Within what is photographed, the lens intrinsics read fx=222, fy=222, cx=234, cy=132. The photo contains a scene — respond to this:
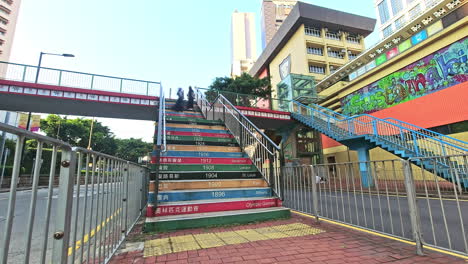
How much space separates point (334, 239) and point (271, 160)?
7.66 ft

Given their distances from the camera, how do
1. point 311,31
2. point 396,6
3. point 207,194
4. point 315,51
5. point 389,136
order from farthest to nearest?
1. point 396,6
2. point 311,31
3. point 315,51
4. point 389,136
5. point 207,194

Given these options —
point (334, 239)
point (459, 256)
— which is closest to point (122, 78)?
point (334, 239)

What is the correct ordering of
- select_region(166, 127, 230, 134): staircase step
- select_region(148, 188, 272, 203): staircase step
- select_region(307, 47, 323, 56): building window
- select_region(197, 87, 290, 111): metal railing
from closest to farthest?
select_region(148, 188, 272, 203): staircase step, select_region(166, 127, 230, 134): staircase step, select_region(197, 87, 290, 111): metal railing, select_region(307, 47, 323, 56): building window

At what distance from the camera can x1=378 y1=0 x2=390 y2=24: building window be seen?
43.7 m

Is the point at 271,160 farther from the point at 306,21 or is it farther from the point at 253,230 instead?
the point at 306,21

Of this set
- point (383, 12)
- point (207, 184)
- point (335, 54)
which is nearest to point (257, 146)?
point (207, 184)

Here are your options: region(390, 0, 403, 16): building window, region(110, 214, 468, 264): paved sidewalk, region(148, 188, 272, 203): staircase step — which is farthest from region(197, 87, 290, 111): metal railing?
region(390, 0, 403, 16): building window

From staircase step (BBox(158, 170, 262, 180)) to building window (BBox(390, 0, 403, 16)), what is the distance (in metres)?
51.3

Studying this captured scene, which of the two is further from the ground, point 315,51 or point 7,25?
point 7,25

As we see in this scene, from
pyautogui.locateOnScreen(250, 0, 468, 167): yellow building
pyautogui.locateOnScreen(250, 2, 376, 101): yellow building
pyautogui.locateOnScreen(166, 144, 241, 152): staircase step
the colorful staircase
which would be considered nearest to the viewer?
the colorful staircase

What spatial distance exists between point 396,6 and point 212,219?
178 feet

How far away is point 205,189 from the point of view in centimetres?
539

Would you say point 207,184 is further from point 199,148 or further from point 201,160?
point 199,148

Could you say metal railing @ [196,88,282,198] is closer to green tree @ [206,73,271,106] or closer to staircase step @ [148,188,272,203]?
staircase step @ [148,188,272,203]
